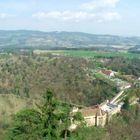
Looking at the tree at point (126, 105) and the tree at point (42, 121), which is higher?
the tree at point (42, 121)

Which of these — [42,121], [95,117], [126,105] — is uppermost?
[42,121]

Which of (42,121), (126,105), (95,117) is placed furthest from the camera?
(126,105)

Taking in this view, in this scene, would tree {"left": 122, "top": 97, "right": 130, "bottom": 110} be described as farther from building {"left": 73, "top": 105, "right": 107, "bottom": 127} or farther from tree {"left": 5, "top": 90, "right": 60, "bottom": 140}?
tree {"left": 5, "top": 90, "right": 60, "bottom": 140}

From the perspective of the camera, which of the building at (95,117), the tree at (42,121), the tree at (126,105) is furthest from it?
the tree at (126,105)

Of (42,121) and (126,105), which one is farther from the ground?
(42,121)

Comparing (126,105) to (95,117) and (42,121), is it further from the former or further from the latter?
(42,121)

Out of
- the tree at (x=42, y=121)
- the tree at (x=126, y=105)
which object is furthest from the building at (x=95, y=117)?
the tree at (x=42, y=121)

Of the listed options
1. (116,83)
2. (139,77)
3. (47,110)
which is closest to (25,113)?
(47,110)

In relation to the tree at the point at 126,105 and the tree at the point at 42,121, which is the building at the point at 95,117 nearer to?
the tree at the point at 126,105

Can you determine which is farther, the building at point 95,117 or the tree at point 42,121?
the building at point 95,117

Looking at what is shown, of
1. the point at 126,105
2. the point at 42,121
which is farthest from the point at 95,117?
the point at 42,121

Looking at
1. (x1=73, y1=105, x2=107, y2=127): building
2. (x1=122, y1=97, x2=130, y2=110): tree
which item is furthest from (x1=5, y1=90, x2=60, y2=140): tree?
(x1=122, y1=97, x2=130, y2=110): tree
